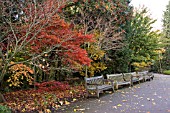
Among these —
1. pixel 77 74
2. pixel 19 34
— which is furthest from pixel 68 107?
pixel 77 74

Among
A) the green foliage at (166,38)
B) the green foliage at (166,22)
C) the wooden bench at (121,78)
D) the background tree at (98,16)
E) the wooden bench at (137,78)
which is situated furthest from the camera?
the green foliage at (166,22)

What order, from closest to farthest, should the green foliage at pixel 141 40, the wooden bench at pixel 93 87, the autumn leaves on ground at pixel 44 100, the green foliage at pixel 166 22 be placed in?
the autumn leaves on ground at pixel 44 100, the wooden bench at pixel 93 87, the green foliage at pixel 141 40, the green foliage at pixel 166 22

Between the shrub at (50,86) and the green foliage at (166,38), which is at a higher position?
the green foliage at (166,38)

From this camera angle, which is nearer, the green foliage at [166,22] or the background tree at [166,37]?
the background tree at [166,37]

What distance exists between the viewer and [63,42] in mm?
6676

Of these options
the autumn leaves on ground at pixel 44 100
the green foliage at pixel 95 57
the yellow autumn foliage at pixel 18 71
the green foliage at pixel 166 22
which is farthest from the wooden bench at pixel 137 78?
the green foliage at pixel 166 22

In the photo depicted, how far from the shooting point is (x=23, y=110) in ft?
17.7

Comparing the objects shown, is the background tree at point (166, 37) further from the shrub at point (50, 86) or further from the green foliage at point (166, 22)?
the shrub at point (50, 86)

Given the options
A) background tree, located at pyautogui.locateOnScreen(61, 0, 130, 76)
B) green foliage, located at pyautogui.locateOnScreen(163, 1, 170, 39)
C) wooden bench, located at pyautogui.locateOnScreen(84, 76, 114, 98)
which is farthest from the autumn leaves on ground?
green foliage, located at pyautogui.locateOnScreen(163, 1, 170, 39)

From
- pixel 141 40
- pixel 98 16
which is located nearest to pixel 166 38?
pixel 141 40

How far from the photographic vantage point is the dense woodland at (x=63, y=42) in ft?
20.0

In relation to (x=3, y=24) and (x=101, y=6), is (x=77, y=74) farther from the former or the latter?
(x=3, y=24)

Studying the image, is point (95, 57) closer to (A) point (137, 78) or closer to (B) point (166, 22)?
(A) point (137, 78)

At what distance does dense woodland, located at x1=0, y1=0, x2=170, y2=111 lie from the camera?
6100 mm
